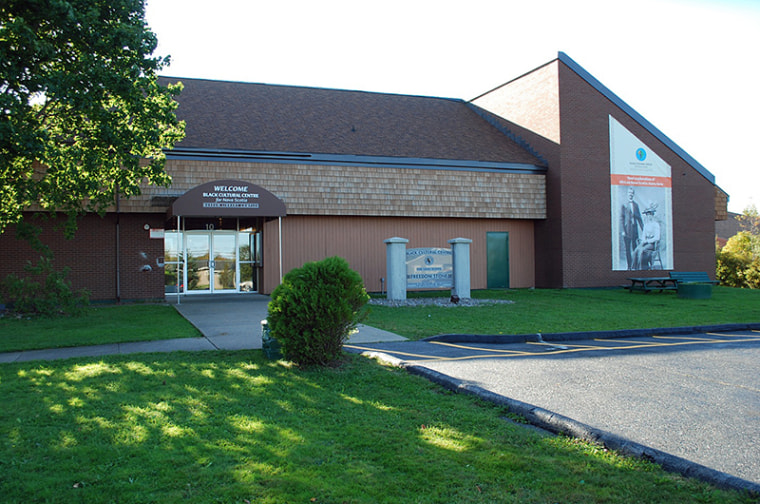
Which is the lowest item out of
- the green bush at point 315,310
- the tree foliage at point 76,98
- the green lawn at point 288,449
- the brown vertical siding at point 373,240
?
the green lawn at point 288,449

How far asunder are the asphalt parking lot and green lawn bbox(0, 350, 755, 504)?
2.43 ft

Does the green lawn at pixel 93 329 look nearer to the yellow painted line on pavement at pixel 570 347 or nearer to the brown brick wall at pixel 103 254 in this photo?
the brown brick wall at pixel 103 254

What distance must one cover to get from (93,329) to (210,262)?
10362mm

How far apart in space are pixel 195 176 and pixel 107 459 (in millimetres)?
16296

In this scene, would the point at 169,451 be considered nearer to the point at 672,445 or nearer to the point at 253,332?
the point at 672,445

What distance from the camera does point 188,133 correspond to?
821 inches

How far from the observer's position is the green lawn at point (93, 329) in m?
10.6

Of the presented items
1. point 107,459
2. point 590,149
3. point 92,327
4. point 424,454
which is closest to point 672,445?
point 424,454

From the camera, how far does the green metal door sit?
24.3 m

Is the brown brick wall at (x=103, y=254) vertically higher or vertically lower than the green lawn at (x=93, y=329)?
higher

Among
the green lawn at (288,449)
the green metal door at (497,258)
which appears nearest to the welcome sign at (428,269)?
the green metal door at (497,258)

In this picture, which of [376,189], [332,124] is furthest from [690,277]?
[332,124]

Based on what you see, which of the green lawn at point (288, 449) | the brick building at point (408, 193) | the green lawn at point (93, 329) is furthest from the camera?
the brick building at point (408, 193)

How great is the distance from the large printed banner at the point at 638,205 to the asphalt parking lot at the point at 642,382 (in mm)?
12913
